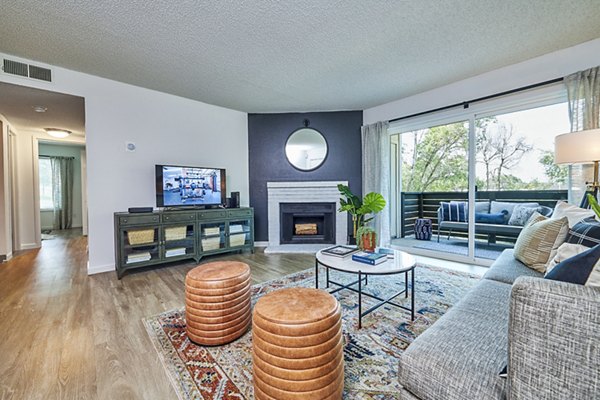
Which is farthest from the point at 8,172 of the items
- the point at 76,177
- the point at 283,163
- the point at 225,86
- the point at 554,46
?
the point at 554,46

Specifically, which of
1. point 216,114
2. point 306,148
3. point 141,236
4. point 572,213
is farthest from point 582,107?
point 141,236

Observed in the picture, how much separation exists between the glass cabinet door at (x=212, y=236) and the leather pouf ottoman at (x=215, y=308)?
2015 millimetres

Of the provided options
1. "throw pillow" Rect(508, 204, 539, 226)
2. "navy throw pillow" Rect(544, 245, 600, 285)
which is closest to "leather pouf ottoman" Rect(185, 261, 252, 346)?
"navy throw pillow" Rect(544, 245, 600, 285)

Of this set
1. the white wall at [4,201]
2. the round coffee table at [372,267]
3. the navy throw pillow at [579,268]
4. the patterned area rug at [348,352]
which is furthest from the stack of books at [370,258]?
the white wall at [4,201]

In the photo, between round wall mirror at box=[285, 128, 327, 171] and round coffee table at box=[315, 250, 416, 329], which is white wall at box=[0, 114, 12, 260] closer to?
round wall mirror at box=[285, 128, 327, 171]

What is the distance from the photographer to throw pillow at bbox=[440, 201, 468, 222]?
3752mm

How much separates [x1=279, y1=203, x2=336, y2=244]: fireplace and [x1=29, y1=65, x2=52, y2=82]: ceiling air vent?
133 inches

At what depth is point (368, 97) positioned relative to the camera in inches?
156

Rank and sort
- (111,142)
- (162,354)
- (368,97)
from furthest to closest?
(368,97) → (111,142) → (162,354)

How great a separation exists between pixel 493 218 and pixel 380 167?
1697mm

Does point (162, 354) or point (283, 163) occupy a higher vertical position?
point (283, 163)

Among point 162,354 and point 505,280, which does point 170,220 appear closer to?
point 162,354

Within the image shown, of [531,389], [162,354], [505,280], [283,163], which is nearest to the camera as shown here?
[531,389]

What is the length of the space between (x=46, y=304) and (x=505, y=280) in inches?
145
